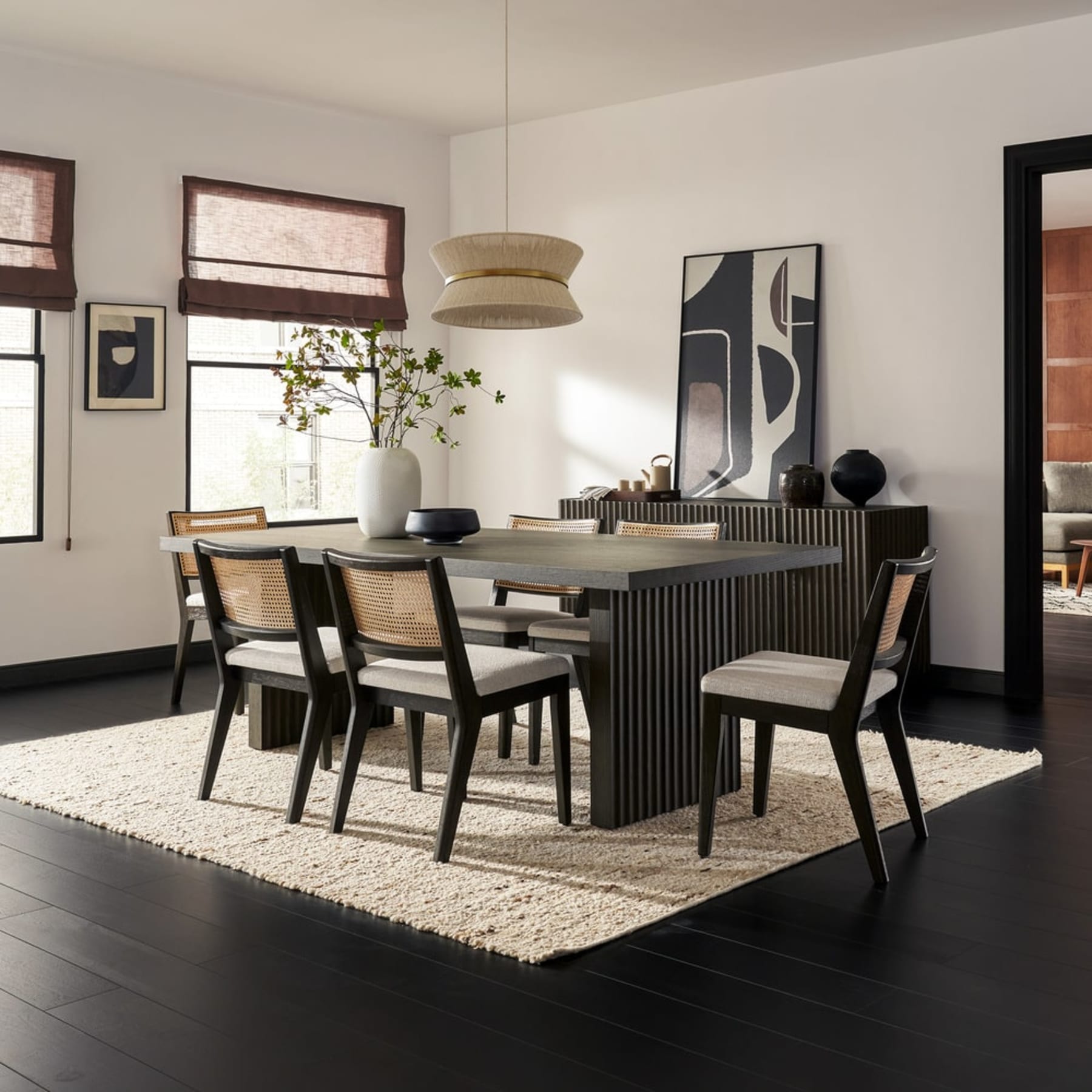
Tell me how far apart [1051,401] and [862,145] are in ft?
18.2

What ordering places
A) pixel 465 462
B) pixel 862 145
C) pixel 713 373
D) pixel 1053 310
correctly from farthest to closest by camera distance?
pixel 1053 310 → pixel 465 462 → pixel 713 373 → pixel 862 145

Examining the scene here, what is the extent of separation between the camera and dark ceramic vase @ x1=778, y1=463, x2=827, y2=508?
573cm

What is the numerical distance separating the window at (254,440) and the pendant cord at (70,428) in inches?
24.6

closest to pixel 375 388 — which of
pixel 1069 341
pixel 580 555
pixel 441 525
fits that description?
pixel 441 525

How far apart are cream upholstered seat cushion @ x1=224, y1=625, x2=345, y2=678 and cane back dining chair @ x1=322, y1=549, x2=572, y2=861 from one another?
0.59 ft

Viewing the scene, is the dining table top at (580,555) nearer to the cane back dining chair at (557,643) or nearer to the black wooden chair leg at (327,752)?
the cane back dining chair at (557,643)

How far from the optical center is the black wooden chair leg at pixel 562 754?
11.9 ft

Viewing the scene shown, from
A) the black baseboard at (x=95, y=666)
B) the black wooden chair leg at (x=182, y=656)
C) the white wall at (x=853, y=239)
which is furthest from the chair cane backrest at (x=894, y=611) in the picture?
the black baseboard at (x=95, y=666)

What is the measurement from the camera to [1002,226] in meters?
5.47

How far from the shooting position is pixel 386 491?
4449 mm

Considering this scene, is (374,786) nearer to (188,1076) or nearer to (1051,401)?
(188,1076)

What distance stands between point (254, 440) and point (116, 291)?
3.47ft

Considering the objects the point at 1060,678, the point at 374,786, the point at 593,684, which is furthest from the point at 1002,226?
the point at 374,786

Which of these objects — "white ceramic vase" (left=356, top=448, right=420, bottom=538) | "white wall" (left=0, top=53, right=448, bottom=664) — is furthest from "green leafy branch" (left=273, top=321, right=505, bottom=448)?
"white ceramic vase" (left=356, top=448, right=420, bottom=538)
